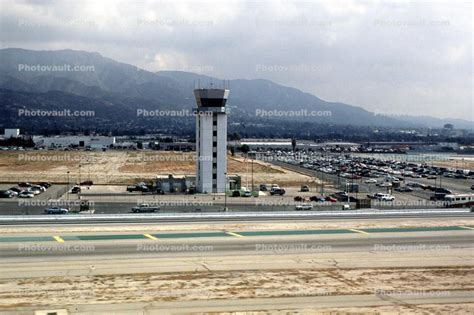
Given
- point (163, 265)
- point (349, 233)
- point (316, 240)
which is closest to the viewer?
point (163, 265)

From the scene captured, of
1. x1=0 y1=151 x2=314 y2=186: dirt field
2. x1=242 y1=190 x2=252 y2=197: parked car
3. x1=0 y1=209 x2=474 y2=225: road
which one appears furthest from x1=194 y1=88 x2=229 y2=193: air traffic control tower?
x1=0 y1=209 x2=474 y2=225: road

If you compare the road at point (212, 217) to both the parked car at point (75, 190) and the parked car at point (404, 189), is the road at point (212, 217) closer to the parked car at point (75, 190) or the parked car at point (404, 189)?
the parked car at point (75, 190)

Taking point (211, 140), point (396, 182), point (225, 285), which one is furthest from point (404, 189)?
point (225, 285)

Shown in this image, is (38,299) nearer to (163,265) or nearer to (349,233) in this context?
(163,265)

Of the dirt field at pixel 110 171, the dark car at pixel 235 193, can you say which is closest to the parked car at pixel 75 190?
the dirt field at pixel 110 171

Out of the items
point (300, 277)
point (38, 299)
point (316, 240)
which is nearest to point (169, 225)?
point (316, 240)

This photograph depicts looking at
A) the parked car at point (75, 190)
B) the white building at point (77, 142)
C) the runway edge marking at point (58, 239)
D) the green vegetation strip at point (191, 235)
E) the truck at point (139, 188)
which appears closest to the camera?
the runway edge marking at point (58, 239)
